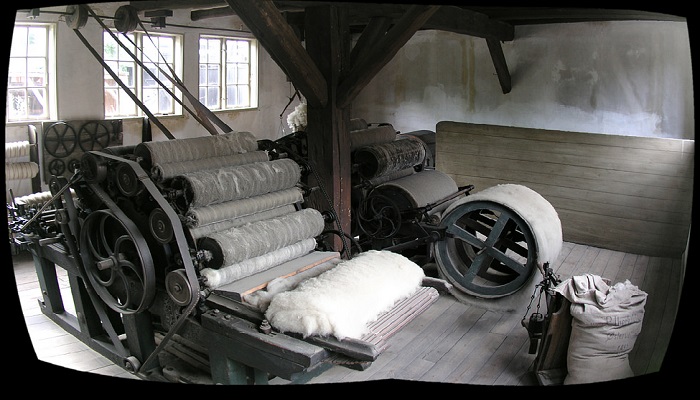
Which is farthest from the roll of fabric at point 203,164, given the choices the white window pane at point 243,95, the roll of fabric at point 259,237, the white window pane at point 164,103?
the white window pane at point 243,95

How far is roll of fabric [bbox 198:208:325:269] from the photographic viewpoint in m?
3.26

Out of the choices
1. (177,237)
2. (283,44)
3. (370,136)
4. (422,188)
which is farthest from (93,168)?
(422,188)

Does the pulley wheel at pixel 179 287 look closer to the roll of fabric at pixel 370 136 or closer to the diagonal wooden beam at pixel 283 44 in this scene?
the diagonal wooden beam at pixel 283 44

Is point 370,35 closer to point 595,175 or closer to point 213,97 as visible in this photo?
point 595,175

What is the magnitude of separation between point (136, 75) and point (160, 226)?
417 centimetres

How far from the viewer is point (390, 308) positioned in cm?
309

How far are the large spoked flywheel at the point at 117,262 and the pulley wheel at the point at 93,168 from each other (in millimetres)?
168

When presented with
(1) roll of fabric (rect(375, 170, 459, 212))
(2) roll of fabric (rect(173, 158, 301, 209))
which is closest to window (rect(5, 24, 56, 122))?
(2) roll of fabric (rect(173, 158, 301, 209))

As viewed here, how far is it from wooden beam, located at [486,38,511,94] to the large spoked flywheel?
4.48 meters

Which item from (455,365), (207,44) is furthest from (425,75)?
(455,365)

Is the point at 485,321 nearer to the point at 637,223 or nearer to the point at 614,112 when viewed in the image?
the point at 637,223

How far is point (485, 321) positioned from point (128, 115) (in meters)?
4.28

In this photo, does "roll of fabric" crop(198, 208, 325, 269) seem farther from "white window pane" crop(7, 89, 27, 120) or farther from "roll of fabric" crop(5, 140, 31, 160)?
"white window pane" crop(7, 89, 27, 120)

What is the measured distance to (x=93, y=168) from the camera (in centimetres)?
340
